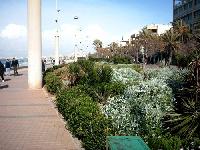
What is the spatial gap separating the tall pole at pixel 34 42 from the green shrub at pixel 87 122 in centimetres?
921

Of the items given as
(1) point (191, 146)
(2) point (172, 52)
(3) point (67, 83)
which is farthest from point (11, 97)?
(2) point (172, 52)

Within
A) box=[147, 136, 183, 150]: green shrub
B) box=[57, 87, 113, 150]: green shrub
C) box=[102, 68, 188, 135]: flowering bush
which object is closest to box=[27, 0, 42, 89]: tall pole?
box=[57, 87, 113, 150]: green shrub

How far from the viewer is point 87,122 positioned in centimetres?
847

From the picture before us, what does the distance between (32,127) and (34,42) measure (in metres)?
10.7

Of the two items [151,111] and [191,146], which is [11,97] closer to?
[151,111]

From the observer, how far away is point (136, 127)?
8.98 m

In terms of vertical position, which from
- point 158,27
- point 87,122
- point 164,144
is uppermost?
point 158,27

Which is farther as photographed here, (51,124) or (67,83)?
(67,83)

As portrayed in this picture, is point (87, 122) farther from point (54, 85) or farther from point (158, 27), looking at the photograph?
point (158, 27)

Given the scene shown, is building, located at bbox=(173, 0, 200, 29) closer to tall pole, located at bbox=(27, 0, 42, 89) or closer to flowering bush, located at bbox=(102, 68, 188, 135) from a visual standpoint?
tall pole, located at bbox=(27, 0, 42, 89)

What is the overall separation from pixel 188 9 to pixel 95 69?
7126 centimetres

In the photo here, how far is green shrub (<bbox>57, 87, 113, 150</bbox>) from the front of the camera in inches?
301

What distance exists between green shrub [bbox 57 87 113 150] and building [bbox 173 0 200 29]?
2660 inches

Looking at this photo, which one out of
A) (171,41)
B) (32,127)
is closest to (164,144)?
(32,127)
